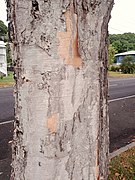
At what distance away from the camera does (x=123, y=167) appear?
13.6 ft

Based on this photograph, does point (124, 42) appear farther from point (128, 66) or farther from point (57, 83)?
point (57, 83)

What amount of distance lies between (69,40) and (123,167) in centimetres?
315

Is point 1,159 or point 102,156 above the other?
point 102,156

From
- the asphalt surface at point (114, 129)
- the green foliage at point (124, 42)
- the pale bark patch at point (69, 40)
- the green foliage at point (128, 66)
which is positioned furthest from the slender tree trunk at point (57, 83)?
the green foliage at point (124, 42)

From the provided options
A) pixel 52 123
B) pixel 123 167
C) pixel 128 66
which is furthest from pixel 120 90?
pixel 128 66

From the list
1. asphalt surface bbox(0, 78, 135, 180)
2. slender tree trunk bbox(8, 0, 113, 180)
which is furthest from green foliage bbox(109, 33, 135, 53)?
slender tree trunk bbox(8, 0, 113, 180)

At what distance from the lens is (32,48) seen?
132cm

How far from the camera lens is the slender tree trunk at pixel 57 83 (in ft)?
4.29

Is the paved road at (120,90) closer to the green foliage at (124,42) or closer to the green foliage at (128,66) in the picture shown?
the green foliage at (128,66)

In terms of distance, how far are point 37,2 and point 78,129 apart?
55 centimetres

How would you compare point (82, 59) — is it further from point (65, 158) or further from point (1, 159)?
point (1, 159)

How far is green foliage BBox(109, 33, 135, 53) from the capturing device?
8194 cm

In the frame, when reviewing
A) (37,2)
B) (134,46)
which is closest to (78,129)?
(37,2)

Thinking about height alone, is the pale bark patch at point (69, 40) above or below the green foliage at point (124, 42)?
below
